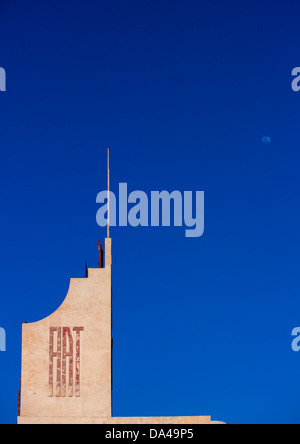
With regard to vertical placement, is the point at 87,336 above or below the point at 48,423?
above

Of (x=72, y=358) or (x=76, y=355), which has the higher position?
(x=76, y=355)

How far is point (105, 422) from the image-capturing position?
3147 cm
